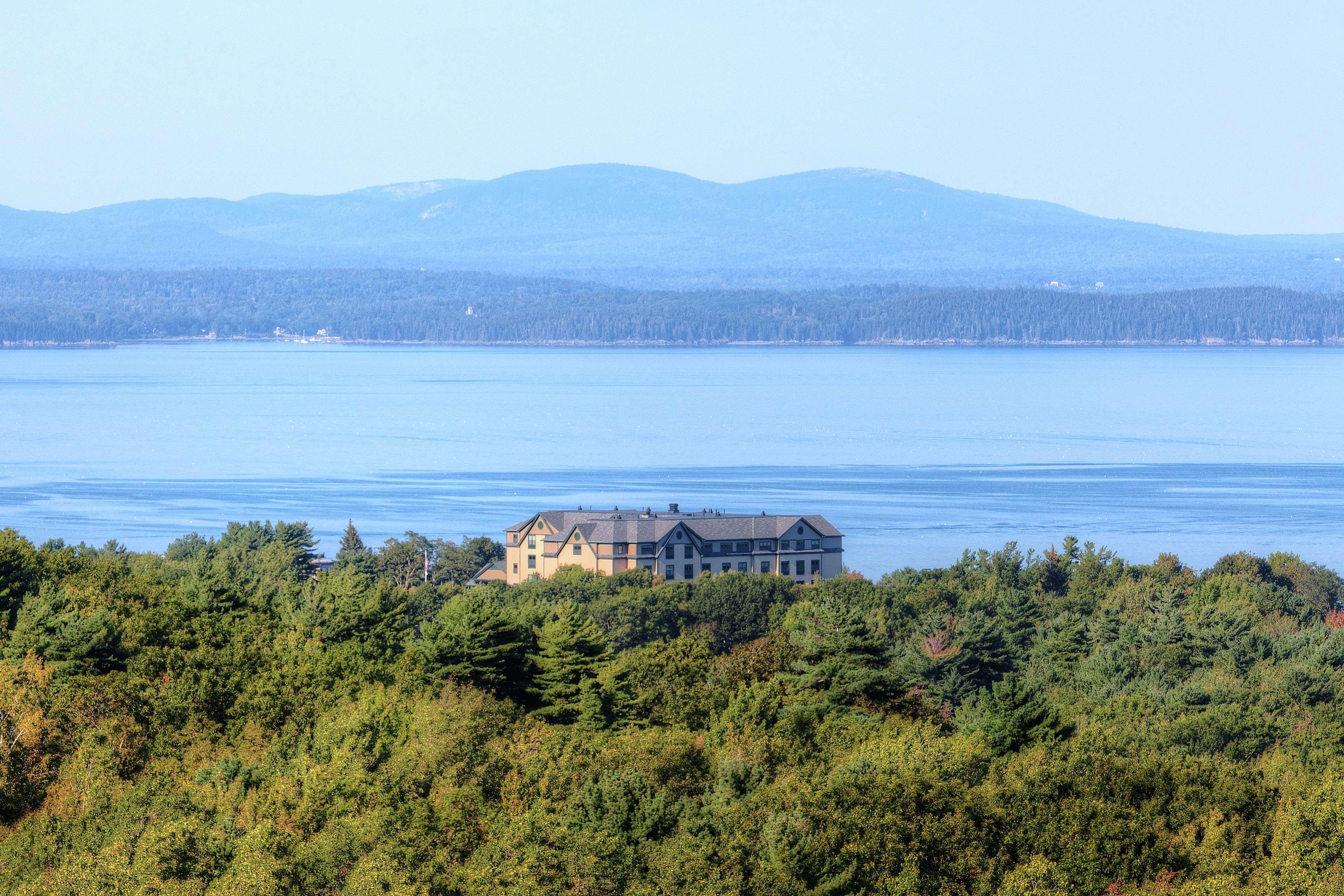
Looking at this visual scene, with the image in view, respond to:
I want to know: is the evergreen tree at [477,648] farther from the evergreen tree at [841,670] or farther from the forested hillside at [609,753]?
the evergreen tree at [841,670]

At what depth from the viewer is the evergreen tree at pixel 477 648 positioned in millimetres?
34031

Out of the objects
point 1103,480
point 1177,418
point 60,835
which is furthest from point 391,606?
point 1177,418

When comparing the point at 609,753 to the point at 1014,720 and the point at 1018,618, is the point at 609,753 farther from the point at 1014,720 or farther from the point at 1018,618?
the point at 1018,618

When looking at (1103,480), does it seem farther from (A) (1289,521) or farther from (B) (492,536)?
(B) (492,536)

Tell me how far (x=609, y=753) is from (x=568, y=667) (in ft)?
21.8

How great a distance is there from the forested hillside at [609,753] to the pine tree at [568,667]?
3.7 inches

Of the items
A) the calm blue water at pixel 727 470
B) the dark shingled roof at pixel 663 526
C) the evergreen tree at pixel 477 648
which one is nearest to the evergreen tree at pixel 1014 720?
the evergreen tree at pixel 477 648

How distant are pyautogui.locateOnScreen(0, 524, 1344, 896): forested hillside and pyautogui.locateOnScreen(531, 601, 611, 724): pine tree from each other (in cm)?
9

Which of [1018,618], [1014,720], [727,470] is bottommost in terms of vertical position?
[727,470]

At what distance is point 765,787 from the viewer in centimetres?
2639

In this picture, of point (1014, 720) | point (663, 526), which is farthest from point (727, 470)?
point (1014, 720)

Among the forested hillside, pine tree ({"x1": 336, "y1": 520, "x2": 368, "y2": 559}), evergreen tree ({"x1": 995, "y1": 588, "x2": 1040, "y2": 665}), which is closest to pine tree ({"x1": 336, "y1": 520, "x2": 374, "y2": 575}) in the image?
pine tree ({"x1": 336, "y1": 520, "x2": 368, "y2": 559})

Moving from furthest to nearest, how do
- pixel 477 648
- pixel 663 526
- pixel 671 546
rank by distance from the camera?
pixel 663 526 < pixel 671 546 < pixel 477 648

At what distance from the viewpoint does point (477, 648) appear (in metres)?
34.0
